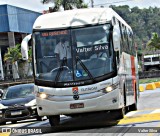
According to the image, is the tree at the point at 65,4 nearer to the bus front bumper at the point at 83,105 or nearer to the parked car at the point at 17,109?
the parked car at the point at 17,109

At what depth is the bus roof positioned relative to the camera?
12773 mm

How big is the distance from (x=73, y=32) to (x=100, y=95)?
195 cm

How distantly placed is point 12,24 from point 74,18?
60393mm

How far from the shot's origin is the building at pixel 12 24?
71250mm

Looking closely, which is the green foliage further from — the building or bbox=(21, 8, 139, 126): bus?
bbox=(21, 8, 139, 126): bus

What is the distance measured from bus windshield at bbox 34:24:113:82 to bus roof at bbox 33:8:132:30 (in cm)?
18

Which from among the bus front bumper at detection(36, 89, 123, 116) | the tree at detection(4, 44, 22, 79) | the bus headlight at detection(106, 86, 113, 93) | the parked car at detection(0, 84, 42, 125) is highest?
the bus headlight at detection(106, 86, 113, 93)

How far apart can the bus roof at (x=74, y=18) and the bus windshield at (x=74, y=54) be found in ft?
0.59

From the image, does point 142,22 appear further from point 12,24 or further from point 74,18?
point 74,18

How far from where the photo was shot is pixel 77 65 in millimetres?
12344

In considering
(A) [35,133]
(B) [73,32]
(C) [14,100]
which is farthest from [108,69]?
(C) [14,100]

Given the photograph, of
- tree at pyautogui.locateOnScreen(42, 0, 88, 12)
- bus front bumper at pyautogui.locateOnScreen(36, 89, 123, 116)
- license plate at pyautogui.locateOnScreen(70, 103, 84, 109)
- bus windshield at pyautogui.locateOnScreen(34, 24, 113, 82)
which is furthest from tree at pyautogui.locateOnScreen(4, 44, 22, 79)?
license plate at pyautogui.locateOnScreen(70, 103, 84, 109)

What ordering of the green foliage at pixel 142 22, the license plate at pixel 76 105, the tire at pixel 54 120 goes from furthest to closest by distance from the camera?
the green foliage at pixel 142 22 < the tire at pixel 54 120 < the license plate at pixel 76 105

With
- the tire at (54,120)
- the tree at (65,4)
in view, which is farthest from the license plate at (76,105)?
the tree at (65,4)
